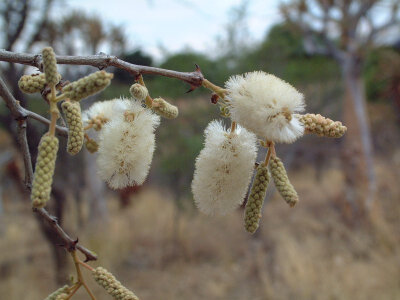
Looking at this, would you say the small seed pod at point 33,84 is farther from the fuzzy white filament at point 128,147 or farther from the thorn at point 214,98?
the thorn at point 214,98

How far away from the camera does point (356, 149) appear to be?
20.7 feet

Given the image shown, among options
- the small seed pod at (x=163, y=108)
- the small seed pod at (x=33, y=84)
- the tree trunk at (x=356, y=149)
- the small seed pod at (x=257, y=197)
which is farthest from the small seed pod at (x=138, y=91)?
the tree trunk at (x=356, y=149)

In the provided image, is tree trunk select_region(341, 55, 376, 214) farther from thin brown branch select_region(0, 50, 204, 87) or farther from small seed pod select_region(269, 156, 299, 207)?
thin brown branch select_region(0, 50, 204, 87)

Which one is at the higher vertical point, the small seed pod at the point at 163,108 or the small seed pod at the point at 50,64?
the small seed pod at the point at 163,108

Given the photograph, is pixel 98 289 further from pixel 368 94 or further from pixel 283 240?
pixel 368 94

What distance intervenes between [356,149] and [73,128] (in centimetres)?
618

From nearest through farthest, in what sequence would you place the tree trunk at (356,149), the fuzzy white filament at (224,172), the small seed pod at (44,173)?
the small seed pod at (44,173) → the fuzzy white filament at (224,172) → the tree trunk at (356,149)

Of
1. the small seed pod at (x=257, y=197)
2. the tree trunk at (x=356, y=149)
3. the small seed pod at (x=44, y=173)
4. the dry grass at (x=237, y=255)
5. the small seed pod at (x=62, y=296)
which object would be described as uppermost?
the tree trunk at (x=356, y=149)

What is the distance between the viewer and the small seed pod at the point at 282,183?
2.39ft

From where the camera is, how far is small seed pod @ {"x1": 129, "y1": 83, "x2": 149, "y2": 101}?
797 mm

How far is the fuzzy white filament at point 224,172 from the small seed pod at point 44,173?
0.32 metres

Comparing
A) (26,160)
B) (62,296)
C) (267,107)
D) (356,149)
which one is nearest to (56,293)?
(62,296)

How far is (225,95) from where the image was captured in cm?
77

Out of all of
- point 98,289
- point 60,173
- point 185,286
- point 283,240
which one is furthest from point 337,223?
point 60,173
